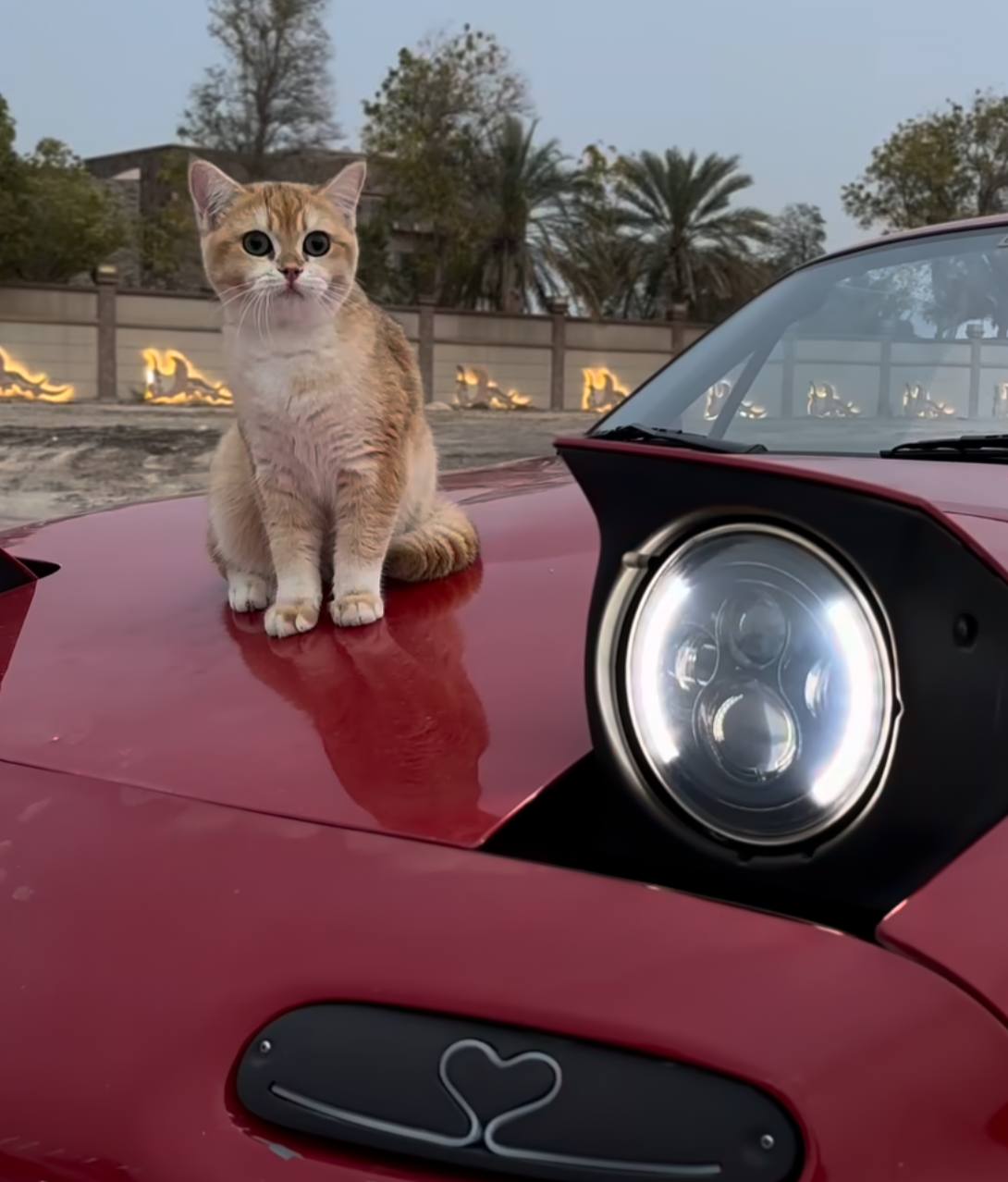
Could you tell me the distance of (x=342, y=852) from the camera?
970 millimetres

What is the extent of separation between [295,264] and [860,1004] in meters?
1.36

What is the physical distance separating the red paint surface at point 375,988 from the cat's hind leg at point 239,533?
1.95 feet

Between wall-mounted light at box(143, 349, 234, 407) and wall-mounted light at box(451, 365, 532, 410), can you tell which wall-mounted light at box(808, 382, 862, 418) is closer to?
wall-mounted light at box(143, 349, 234, 407)

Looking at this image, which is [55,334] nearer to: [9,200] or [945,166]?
[9,200]

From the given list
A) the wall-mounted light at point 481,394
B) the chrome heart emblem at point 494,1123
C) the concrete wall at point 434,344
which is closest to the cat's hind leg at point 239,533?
the chrome heart emblem at point 494,1123

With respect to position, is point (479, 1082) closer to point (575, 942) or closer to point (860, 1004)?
point (575, 942)

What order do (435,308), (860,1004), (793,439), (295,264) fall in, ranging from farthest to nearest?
(435,308) < (793,439) < (295,264) < (860,1004)

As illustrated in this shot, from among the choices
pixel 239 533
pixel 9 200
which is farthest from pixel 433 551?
pixel 9 200

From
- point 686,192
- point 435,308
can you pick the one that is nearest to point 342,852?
point 435,308

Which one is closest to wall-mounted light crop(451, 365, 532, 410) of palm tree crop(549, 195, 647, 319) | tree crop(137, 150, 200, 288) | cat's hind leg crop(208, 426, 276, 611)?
palm tree crop(549, 195, 647, 319)

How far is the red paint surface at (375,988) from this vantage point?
2.53 ft

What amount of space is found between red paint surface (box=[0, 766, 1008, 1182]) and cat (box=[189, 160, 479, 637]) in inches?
21.4

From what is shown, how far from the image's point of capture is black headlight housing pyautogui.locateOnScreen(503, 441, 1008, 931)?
0.85 m

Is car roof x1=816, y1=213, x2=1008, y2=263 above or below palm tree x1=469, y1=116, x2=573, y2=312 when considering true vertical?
below
